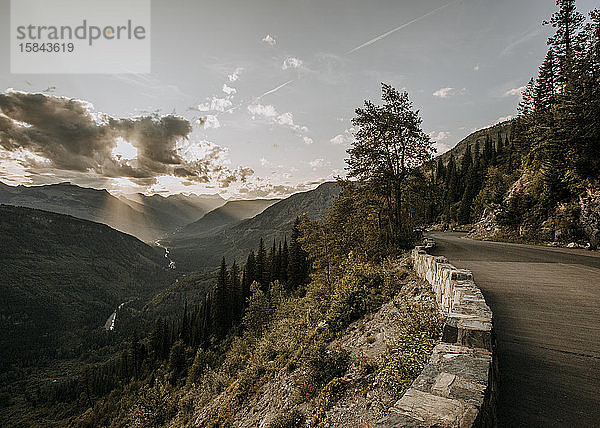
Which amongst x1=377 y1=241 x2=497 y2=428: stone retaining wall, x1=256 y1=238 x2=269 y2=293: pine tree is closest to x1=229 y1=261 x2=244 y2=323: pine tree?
x1=256 y1=238 x2=269 y2=293: pine tree

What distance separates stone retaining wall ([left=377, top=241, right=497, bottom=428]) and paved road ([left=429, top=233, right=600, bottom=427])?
672 millimetres

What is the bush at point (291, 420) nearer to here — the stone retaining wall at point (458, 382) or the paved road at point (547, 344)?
the stone retaining wall at point (458, 382)

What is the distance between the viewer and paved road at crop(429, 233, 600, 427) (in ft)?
13.1

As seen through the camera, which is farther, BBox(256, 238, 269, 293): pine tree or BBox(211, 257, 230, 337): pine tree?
BBox(256, 238, 269, 293): pine tree

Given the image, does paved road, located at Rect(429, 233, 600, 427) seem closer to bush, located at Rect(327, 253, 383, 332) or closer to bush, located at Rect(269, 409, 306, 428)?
bush, located at Rect(327, 253, 383, 332)

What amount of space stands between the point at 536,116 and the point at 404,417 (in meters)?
31.1

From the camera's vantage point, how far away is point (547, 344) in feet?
18.2

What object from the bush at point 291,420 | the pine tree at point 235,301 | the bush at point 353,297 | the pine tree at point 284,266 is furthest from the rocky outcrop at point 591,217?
the pine tree at point 235,301

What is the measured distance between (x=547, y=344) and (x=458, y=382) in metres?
3.53

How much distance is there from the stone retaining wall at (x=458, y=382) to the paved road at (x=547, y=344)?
0.67 metres

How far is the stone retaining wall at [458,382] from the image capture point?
294cm

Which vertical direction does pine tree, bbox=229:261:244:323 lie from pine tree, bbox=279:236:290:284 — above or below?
below

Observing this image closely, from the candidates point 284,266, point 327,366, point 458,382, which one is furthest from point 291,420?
point 284,266

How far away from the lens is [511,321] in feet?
21.7
